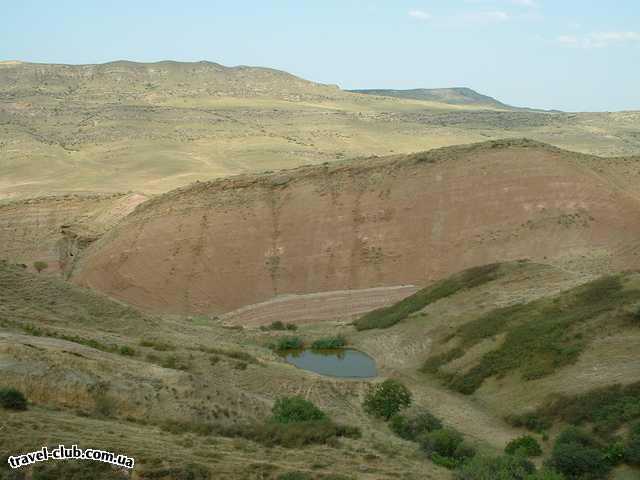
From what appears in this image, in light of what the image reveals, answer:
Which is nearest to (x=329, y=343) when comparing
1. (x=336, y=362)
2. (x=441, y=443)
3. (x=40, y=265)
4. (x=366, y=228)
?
(x=336, y=362)

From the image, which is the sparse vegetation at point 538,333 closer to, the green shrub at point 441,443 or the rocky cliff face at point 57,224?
the green shrub at point 441,443

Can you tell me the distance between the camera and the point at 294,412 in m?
16.3

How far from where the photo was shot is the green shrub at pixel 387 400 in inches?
771

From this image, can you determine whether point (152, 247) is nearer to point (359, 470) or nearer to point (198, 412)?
point (198, 412)

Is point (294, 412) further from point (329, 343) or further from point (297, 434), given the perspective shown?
point (329, 343)

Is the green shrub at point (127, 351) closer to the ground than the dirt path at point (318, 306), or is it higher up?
higher up

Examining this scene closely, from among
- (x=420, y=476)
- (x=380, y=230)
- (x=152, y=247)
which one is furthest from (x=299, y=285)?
(x=420, y=476)

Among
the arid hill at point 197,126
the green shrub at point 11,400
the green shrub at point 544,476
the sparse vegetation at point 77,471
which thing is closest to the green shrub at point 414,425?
the green shrub at point 544,476

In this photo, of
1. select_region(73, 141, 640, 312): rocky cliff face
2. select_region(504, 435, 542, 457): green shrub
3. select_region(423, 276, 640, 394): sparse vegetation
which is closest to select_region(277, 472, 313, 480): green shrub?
select_region(504, 435, 542, 457): green shrub

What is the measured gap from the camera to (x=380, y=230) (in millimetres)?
38906

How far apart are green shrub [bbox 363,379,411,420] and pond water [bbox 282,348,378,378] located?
3930mm

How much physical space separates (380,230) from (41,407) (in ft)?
88.9

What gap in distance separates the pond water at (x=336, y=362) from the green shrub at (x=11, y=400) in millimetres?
12921

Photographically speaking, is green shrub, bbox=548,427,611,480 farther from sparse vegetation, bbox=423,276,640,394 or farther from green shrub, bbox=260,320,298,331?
green shrub, bbox=260,320,298,331
